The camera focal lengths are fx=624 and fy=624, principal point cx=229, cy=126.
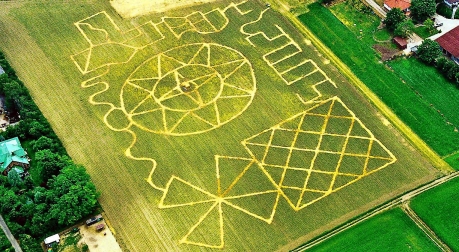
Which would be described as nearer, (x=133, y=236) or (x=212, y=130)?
(x=133, y=236)

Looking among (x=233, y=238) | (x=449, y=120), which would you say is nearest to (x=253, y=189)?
(x=233, y=238)

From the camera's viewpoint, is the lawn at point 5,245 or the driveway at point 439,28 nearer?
the lawn at point 5,245

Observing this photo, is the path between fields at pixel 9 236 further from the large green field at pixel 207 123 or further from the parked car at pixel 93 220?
the large green field at pixel 207 123

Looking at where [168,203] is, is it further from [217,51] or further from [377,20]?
[377,20]

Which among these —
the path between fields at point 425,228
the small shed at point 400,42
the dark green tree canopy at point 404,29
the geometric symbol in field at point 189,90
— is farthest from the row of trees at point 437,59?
the geometric symbol in field at point 189,90

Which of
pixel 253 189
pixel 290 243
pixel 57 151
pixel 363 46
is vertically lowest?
pixel 290 243
